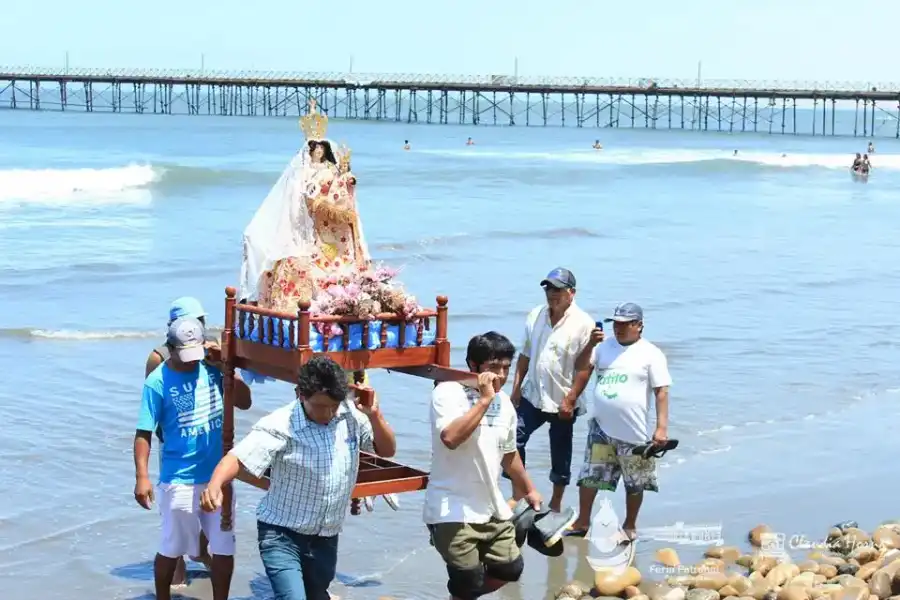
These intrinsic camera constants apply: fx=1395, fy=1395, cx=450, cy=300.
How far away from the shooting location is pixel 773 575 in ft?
22.6

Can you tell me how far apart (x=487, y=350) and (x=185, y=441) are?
142 centimetres

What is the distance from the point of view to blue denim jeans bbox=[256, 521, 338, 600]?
5184 mm

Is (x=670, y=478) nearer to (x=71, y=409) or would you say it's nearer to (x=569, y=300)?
(x=569, y=300)

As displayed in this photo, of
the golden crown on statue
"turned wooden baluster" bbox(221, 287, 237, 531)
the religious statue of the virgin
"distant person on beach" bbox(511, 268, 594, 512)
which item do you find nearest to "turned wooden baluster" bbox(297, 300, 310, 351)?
"turned wooden baluster" bbox(221, 287, 237, 531)

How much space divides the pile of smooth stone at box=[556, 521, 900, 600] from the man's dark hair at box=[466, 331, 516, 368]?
1.77m

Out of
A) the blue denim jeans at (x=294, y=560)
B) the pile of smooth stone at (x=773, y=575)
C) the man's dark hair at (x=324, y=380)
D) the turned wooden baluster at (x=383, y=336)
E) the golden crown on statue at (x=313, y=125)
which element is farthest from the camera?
the golden crown on statue at (x=313, y=125)

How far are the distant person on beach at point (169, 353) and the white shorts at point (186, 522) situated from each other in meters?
0.18

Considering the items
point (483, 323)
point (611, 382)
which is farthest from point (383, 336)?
point (483, 323)

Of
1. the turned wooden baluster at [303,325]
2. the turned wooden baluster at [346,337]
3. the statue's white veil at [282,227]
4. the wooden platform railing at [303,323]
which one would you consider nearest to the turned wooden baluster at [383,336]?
the wooden platform railing at [303,323]

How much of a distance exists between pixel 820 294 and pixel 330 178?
41.6 feet

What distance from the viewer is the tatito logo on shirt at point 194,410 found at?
5.95 metres

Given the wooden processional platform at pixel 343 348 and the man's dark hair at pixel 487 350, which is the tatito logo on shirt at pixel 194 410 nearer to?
the wooden processional platform at pixel 343 348

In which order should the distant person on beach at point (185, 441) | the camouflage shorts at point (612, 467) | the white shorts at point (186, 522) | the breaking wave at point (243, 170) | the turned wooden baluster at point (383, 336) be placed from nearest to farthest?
the distant person on beach at point (185, 441)
the white shorts at point (186, 522)
the turned wooden baluster at point (383, 336)
the camouflage shorts at point (612, 467)
the breaking wave at point (243, 170)

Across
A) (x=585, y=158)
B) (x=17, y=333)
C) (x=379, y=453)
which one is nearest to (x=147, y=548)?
(x=379, y=453)
